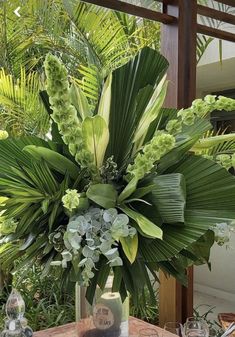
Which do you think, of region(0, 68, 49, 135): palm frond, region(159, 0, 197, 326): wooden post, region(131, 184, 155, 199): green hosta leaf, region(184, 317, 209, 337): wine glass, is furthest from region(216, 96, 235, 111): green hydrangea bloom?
region(0, 68, 49, 135): palm frond

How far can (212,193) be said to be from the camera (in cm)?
87

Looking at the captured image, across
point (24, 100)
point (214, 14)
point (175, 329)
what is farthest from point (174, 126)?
point (24, 100)

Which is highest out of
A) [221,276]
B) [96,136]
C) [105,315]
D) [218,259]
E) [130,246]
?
[96,136]

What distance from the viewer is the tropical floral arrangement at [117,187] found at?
0.82m

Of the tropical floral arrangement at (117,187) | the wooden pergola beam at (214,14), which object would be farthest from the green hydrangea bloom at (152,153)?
the wooden pergola beam at (214,14)

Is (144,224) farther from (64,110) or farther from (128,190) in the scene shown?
(64,110)

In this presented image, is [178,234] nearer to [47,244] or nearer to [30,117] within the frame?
[47,244]

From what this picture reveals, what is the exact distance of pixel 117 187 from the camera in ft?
2.96

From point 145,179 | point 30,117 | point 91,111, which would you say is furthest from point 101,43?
point 145,179

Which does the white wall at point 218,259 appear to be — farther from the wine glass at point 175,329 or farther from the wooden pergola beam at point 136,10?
the wine glass at point 175,329

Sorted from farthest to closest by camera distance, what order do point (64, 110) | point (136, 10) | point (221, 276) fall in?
point (221, 276) < point (136, 10) < point (64, 110)

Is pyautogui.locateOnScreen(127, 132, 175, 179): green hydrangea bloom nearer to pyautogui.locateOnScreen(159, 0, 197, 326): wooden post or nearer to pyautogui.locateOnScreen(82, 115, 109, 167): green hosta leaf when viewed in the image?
pyautogui.locateOnScreen(82, 115, 109, 167): green hosta leaf

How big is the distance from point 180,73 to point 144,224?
78 cm

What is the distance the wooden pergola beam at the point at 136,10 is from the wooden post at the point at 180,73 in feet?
0.08
